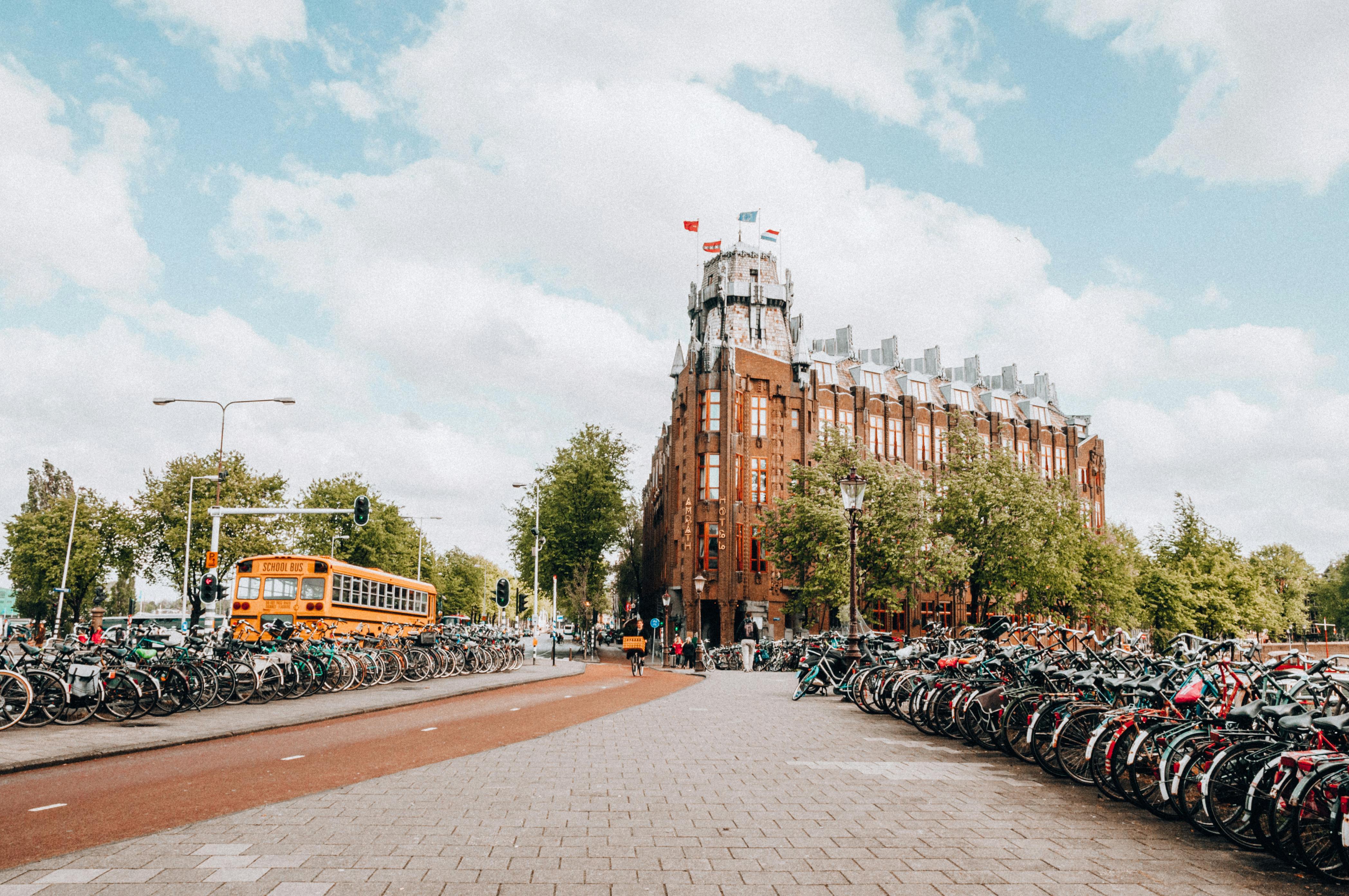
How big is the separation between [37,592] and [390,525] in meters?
22.6

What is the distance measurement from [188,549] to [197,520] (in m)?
5.62

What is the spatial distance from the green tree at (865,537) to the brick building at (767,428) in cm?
405

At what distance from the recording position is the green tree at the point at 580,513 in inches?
2238

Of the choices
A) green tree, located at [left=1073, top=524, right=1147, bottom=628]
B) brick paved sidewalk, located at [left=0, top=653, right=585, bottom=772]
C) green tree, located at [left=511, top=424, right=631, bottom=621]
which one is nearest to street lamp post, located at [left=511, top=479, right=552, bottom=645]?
green tree, located at [left=511, top=424, right=631, bottom=621]

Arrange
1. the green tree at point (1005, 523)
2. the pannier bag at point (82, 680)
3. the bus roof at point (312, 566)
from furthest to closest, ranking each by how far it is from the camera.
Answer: the green tree at point (1005, 523) → the bus roof at point (312, 566) → the pannier bag at point (82, 680)

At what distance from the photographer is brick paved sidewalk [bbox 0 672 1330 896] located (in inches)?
201

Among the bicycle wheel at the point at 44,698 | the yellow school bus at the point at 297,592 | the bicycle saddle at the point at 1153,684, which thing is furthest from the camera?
the yellow school bus at the point at 297,592

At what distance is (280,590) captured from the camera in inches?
982

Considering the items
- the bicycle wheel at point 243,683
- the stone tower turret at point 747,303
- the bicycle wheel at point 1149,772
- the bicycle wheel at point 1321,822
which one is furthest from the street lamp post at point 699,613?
the bicycle wheel at point 1321,822

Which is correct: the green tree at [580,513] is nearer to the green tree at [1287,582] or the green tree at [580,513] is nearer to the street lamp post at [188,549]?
the street lamp post at [188,549]

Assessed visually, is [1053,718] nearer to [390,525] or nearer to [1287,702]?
[1287,702]

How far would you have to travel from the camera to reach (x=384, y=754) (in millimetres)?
10164

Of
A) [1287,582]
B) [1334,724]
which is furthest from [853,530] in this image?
[1287,582]

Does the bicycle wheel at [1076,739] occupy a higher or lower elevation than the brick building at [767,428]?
lower
